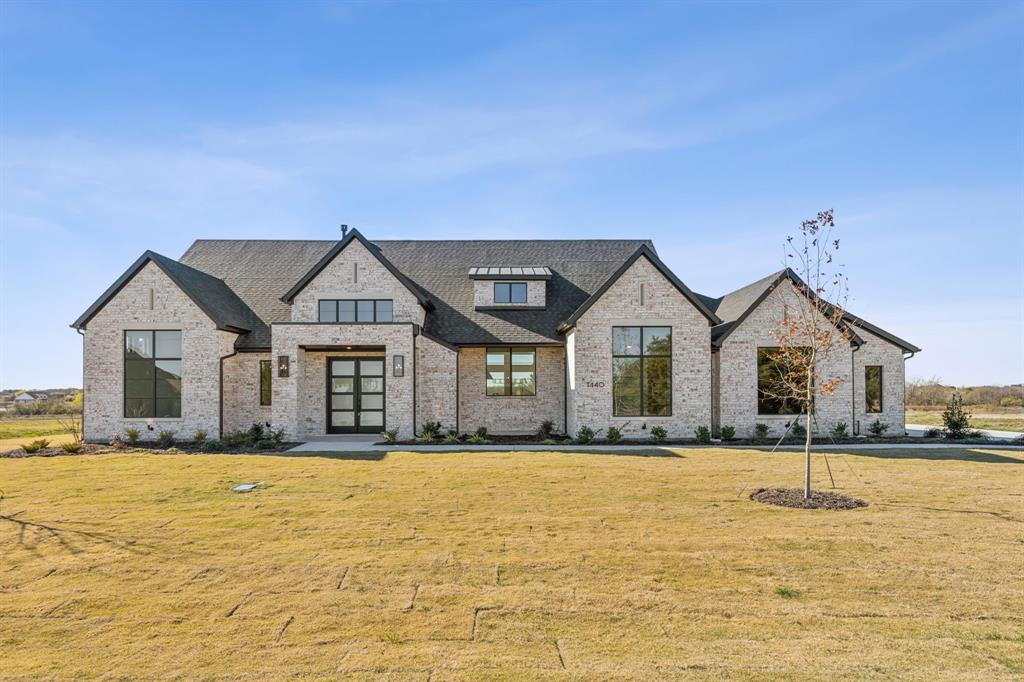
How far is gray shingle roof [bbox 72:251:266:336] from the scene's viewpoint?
20094 mm

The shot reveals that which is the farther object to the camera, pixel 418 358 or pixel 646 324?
pixel 418 358

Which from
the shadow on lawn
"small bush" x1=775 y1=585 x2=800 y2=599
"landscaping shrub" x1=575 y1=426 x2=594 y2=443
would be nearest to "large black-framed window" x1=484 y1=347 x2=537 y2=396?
"landscaping shrub" x1=575 y1=426 x2=594 y2=443

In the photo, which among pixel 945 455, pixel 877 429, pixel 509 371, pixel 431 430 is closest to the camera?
pixel 945 455

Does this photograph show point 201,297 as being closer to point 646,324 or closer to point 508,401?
point 508,401

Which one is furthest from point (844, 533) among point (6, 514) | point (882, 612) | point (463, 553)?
point (6, 514)

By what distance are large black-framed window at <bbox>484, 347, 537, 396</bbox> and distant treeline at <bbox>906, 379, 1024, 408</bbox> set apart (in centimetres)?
3051

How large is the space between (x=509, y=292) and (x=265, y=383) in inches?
400

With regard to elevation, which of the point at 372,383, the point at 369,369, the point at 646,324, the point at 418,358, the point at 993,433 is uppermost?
the point at 646,324

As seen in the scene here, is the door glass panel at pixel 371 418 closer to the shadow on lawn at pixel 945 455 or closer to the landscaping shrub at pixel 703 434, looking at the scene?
the landscaping shrub at pixel 703 434

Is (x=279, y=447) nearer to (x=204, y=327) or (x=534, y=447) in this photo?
(x=204, y=327)

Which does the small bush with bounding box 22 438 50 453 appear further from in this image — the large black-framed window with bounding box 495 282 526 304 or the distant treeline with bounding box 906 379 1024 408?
the distant treeline with bounding box 906 379 1024 408


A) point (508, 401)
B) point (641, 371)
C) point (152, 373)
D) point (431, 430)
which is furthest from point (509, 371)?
point (152, 373)

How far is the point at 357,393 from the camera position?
71.3ft

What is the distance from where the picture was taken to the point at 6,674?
454 cm
